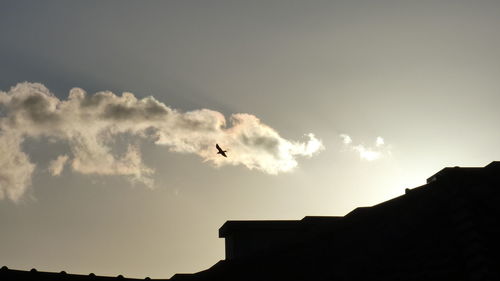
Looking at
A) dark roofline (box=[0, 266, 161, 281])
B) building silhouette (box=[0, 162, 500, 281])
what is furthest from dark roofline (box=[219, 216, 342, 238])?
dark roofline (box=[0, 266, 161, 281])

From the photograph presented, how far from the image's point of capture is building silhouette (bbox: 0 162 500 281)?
913 centimetres

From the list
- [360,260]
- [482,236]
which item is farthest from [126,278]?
[482,236]

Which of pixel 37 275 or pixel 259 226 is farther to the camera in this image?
pixel 259 226

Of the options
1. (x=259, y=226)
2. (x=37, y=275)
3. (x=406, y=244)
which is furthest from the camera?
(x=259, y=226)

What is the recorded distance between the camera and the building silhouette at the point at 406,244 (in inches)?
360

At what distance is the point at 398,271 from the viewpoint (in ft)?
32.9

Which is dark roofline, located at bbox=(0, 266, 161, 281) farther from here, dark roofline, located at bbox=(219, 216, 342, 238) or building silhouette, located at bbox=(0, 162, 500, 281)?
dark roofline, located at bbox=(219, 216, 342, 238)

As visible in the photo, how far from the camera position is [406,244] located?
10.1 meters

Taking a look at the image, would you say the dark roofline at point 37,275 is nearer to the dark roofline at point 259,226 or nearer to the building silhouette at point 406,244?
the building silhouette at point 406,244

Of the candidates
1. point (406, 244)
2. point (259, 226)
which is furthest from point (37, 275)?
point (406, 244)

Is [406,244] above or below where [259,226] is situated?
below

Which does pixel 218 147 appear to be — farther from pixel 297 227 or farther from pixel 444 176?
pixel 444 176

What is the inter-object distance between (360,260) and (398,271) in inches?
41.7

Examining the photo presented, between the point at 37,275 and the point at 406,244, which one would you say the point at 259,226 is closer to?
the point at 37,275
